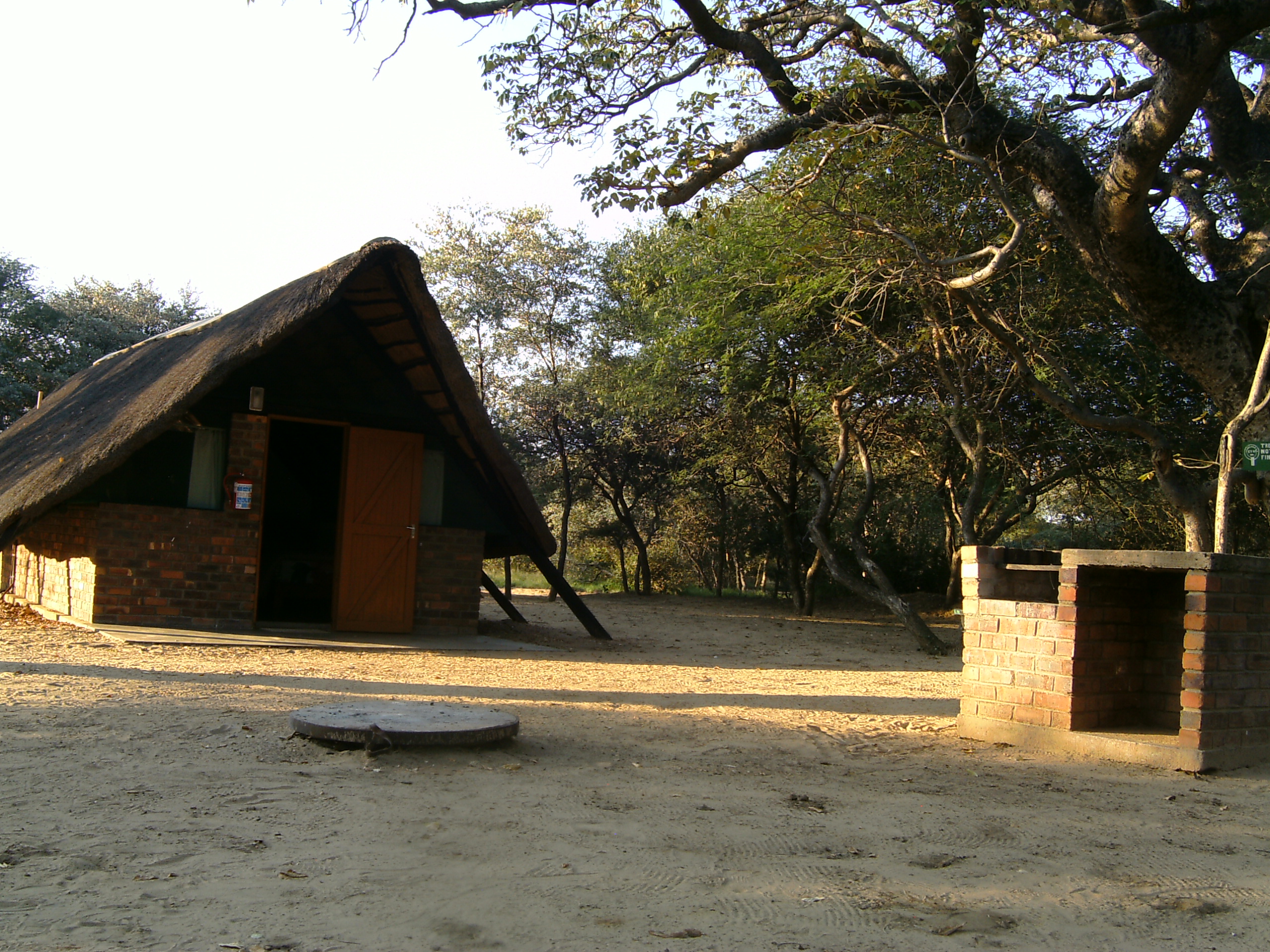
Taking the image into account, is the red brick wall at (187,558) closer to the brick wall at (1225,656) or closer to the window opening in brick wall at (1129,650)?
the window opening in brick wall at (1129,650)

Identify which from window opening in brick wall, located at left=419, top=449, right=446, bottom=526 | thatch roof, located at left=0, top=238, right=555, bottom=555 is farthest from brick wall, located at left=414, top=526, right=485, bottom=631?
thatch roof, located at left=0, top=238, right=555, bottom=555

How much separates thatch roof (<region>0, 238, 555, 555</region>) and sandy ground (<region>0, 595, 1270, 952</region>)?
7.94 ft

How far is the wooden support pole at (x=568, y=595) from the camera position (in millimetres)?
10685

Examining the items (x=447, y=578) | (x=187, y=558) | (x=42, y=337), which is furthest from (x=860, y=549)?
(x=42, y=337)

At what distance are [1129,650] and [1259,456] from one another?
1.57 metres

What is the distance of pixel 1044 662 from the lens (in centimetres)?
566

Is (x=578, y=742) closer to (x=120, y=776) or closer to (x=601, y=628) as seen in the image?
(x=120, y=776)

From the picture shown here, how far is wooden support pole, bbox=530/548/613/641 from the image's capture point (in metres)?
10.7

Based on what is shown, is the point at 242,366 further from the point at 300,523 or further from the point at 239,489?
the point at 300,523

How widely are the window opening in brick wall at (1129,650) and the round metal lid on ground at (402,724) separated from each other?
133 inches

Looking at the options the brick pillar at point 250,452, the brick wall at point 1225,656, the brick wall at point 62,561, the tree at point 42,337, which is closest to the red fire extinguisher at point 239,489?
the brick pillar at point 250,452

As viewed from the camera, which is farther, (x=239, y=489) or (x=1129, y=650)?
(x=239, y=489)

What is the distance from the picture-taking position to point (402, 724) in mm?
4781

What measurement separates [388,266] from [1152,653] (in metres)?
7.45
